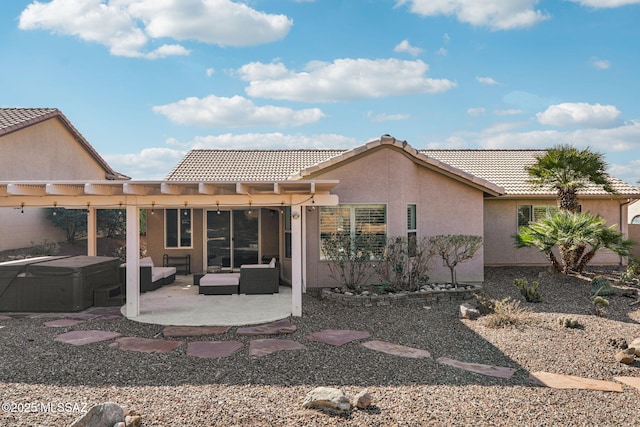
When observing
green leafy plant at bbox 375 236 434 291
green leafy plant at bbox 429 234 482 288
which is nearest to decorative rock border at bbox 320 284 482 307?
green leafy plant at bbox 375 236 434 291

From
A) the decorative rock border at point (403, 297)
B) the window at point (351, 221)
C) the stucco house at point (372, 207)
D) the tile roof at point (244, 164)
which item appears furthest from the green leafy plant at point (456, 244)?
the tile roof at point (244, 164)

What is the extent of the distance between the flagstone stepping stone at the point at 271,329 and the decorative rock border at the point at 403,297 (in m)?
2.33

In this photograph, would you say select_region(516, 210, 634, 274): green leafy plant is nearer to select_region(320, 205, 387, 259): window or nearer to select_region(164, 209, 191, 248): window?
select_region(320, 205, 387, 259): window

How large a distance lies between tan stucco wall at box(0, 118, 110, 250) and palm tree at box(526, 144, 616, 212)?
19.2 metres

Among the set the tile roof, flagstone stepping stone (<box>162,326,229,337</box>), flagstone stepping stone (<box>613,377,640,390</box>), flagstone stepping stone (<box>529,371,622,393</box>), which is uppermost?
the tile roof

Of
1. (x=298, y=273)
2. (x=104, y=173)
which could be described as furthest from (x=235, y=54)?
(x=104, y=173)

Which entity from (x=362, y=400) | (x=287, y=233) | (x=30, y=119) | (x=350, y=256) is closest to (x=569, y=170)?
(x=350, y=256)

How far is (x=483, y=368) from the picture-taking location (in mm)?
6832

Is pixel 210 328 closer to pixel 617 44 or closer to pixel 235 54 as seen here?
pixel 235 54

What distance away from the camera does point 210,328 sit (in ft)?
29.4

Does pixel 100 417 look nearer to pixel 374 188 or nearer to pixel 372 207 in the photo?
pixel 372 207

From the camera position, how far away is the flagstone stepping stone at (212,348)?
736 centimetres

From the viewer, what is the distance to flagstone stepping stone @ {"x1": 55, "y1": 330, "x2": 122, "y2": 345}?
8047mm

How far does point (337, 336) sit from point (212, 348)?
2294 millimetres
